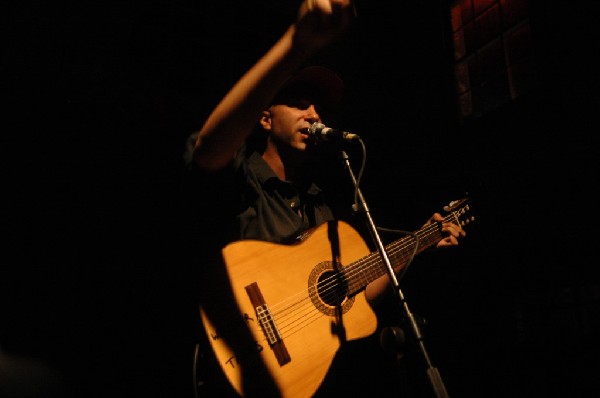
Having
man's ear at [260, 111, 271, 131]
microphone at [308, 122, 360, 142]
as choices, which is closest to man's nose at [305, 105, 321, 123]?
man's ear at [260, 111, 271, 131]

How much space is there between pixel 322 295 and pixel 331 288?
75 millimetres

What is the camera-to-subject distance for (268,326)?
68.4 inches

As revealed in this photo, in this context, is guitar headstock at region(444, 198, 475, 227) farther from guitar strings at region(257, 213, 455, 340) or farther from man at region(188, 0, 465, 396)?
guitar strings at region(257, 213, 455, 340)

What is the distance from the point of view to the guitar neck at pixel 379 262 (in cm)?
216

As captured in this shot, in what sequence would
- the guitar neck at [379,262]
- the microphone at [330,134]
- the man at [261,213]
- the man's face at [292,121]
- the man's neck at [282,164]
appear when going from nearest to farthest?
the man at [261,213], the microphone at [330,134], the guitar neck at [379,262], the man's face at [292,121], the man's neck at [282,164]

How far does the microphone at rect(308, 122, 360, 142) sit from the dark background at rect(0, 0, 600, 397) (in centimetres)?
84

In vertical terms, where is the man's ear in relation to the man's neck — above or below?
above

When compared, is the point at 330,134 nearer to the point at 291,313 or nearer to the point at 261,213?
the point at 261,213

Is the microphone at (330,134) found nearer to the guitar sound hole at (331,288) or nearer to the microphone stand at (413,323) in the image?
the microphone stand at (413,323)

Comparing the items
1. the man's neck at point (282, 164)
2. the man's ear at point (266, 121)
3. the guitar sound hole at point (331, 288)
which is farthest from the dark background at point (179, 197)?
the guitar sound hole at point (331, 288)

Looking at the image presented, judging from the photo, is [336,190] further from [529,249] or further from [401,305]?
[401,305]

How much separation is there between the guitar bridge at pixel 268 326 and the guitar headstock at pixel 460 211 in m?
1.62

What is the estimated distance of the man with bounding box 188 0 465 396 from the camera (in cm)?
136

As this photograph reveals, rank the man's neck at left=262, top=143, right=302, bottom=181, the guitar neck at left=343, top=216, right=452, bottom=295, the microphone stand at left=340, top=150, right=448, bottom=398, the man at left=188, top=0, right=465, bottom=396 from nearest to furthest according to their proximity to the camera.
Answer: the man at left=188, top=0, right=465, bottom=396, the microphone stand at left=340, top=150, right=448, bottom=398, the guitar neck at left=343, top=216, right=452, bottom=295, the man's neck at left=262, top=143, right=302, bottom=181
